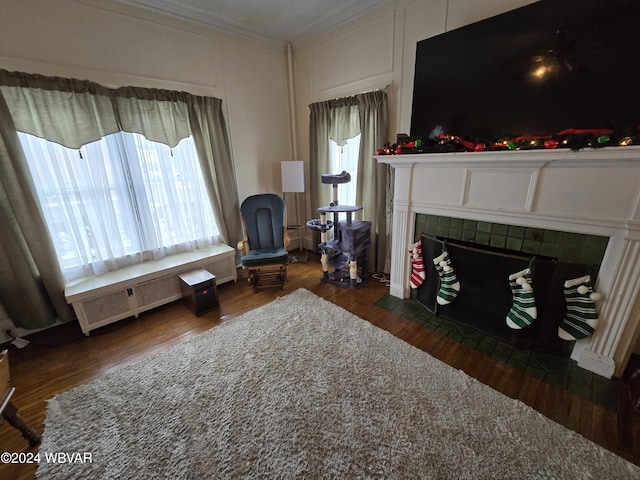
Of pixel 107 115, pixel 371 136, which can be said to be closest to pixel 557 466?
pixel 371 136

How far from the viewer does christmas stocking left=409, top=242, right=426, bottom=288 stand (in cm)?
241

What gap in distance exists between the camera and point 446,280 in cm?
220

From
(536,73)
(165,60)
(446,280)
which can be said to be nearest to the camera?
(536,73)

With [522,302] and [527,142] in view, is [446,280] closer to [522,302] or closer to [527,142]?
[522,302]

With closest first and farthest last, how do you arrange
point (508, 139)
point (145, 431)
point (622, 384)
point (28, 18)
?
1. point (145, 431)
2. point (622, 384)
3. point (508, 139)
4. point (28, 18)

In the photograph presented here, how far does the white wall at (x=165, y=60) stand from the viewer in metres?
1.98

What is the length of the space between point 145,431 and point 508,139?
9.58ft

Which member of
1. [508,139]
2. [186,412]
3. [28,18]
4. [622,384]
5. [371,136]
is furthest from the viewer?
[371,136]

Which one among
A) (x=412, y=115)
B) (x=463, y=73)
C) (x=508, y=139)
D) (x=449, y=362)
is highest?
(x=463, y=73)

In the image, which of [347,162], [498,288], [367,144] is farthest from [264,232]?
[498,288]

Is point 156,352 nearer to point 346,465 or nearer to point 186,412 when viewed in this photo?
point 186,412

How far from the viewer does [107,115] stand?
90.7 inches

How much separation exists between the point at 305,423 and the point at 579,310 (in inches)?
74.4

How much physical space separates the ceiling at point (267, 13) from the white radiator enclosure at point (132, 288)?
243 centimetres
